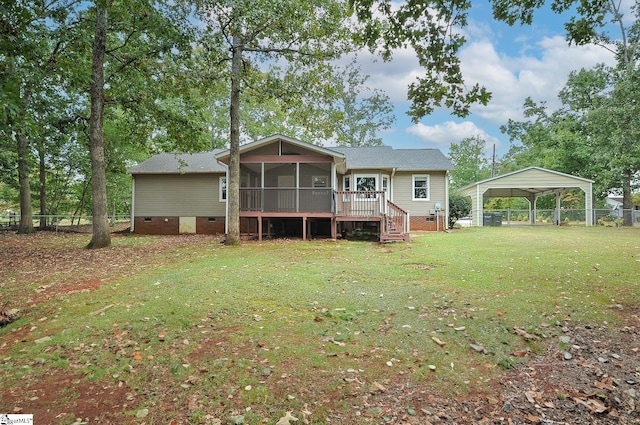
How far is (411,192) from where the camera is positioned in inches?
772

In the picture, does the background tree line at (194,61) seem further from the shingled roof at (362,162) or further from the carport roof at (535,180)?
the carport roof at (535,180)

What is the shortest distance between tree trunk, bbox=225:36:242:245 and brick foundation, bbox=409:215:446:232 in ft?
35.6

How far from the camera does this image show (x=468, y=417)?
2.66 m

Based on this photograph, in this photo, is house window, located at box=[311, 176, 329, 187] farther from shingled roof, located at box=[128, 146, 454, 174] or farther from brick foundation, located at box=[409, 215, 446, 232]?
brick foundation, located at box=[409, 215, 446, 232]

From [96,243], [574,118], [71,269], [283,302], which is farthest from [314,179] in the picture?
[574,118]

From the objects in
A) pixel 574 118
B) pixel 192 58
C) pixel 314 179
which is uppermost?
pixel 574 118

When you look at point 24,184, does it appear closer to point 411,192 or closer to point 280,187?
point 280,187

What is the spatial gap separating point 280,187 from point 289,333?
1166cm

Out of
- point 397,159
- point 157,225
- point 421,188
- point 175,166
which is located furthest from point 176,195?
point 421,188

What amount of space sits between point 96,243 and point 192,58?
22.9 feet

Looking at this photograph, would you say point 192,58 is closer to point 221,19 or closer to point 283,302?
point 221,19

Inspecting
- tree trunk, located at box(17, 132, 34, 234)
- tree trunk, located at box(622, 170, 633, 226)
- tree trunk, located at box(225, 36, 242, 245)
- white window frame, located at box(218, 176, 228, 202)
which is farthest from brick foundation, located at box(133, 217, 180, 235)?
tree trunk, located at box(622, 170, 633, 226)

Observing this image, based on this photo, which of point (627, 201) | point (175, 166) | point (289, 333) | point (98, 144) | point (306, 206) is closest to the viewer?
point (289, 333)

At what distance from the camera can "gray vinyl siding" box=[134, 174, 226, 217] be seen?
18.3 m
